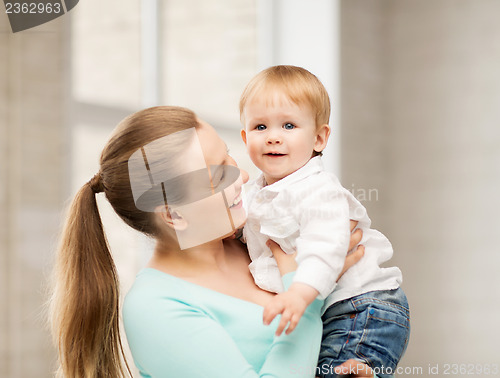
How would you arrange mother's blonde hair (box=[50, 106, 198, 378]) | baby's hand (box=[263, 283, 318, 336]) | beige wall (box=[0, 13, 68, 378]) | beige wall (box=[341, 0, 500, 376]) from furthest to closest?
beige wall (box=[341, 0, 500, 376])
beige wall (box=[0, 13, 68, 378])
mother's blonde hair (box=[50, 106, 198, 378])
baby's hand (box=[263, 283, 318, 336])

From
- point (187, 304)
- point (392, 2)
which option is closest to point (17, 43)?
point (187, 304)

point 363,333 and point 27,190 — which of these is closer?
point 363,333

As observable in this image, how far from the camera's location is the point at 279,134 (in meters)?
1.17

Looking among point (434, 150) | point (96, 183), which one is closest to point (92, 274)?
point (96, 183)

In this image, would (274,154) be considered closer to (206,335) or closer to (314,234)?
(314,234)

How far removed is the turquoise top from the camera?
1.00 meters

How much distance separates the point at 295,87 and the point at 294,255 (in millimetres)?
324

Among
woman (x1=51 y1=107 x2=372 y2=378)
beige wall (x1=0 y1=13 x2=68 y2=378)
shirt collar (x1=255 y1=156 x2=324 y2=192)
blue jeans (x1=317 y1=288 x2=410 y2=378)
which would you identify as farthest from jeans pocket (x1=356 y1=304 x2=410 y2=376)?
beige wall (x1=0 y1=13 x2=68 y2=378)

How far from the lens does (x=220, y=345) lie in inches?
39.4

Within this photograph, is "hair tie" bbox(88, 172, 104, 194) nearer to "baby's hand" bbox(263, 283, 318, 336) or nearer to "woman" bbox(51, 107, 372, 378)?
"woman" bbox(51, 107, 372, 378)

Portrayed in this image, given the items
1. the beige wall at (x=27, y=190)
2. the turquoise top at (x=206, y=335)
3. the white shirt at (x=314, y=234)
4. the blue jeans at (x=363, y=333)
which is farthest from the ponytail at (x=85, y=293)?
the beige wall at (x=27, y=190)

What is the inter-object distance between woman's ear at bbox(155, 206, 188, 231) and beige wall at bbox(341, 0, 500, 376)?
5.87 ft

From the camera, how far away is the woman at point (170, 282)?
39.9 inches

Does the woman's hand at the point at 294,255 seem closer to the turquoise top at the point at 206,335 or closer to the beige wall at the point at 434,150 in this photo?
the turquoise top at the point at 206,335
